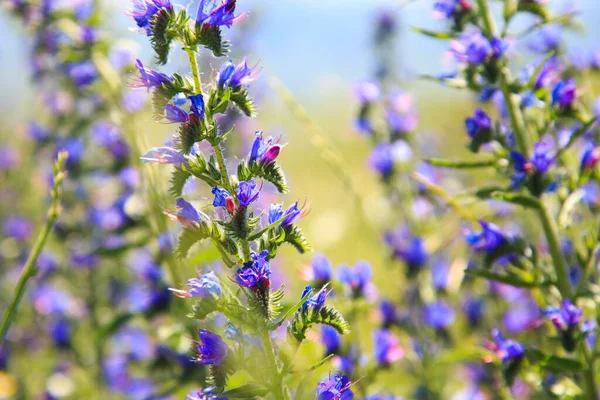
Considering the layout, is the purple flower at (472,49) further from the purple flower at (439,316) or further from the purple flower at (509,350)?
the purple flower at (439,316)

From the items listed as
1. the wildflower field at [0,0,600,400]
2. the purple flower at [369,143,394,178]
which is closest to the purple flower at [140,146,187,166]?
the wildflower field at [0,0,600,400]

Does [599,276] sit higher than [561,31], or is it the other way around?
[561,31]

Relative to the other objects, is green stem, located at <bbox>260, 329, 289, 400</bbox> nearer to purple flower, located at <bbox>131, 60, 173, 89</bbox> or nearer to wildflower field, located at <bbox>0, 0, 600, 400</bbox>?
wildflower field, located at <bbox>0, 0, 600, 400</bbox>

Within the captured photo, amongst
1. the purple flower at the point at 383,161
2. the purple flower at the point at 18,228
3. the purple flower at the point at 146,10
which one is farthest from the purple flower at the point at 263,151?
the purple flower at the point at 18,228

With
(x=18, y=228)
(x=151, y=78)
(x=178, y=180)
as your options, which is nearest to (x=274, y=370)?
(x=178, y=180)

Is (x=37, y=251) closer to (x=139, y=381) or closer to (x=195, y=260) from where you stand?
(x=195, y=260)

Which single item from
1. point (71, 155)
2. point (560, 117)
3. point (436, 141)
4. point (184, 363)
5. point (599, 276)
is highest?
point (71, 155)

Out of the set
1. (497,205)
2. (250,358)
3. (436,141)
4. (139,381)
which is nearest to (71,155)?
(139,381)

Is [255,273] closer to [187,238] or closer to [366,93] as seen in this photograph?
[187,238]

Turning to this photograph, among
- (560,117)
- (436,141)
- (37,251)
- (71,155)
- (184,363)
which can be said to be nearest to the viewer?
(37,251)
